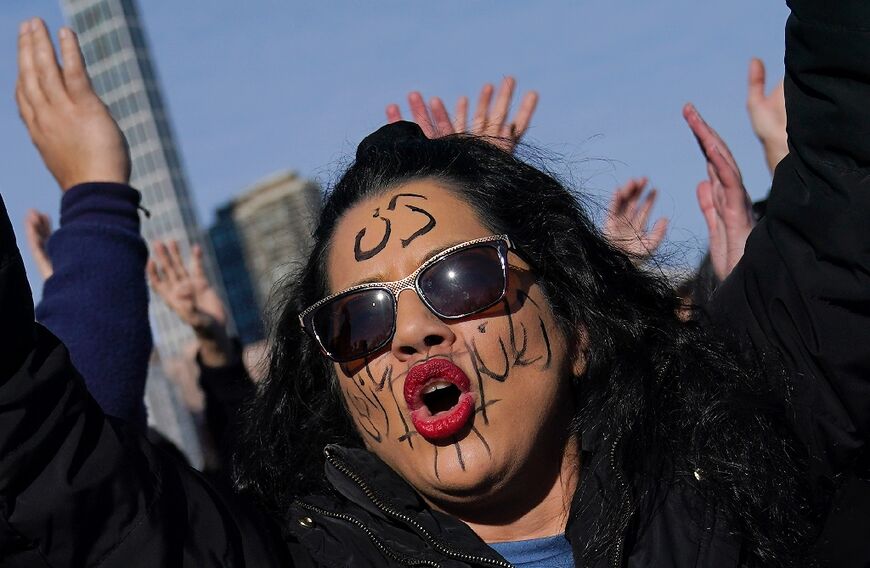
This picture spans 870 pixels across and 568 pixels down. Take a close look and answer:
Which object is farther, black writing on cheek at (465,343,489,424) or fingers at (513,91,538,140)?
fingers at (513,91,538,140)

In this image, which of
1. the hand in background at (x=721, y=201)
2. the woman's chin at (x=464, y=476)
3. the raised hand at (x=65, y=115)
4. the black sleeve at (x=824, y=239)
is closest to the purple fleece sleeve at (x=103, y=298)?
the raised hand at (x=65, y=115)

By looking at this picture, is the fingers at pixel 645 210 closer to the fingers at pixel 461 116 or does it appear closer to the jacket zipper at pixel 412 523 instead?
the fingers at pixel 461 116

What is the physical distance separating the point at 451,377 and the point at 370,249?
0.38 meters

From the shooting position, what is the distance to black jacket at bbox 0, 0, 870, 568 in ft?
6.98

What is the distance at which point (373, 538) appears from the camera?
2.56 metres

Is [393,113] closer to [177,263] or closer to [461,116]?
[461,116]

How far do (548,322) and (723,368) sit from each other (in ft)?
1.37

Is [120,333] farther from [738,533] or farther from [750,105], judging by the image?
[750,105]

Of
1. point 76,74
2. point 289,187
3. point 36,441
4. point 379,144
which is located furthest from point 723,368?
point 289,187

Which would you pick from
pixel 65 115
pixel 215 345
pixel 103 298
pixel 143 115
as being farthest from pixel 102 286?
pixel 143 115

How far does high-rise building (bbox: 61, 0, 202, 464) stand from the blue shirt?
10314cm

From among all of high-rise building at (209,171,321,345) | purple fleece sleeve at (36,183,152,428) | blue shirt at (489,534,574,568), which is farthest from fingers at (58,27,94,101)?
high-rise building at (209,171,321,345)

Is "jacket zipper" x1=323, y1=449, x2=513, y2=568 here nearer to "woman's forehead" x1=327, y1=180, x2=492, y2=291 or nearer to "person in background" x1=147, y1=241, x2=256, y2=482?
"woman's forehead" x1=327, y1=180, x2=492, y2=291

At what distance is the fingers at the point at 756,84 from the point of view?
13.9ft
